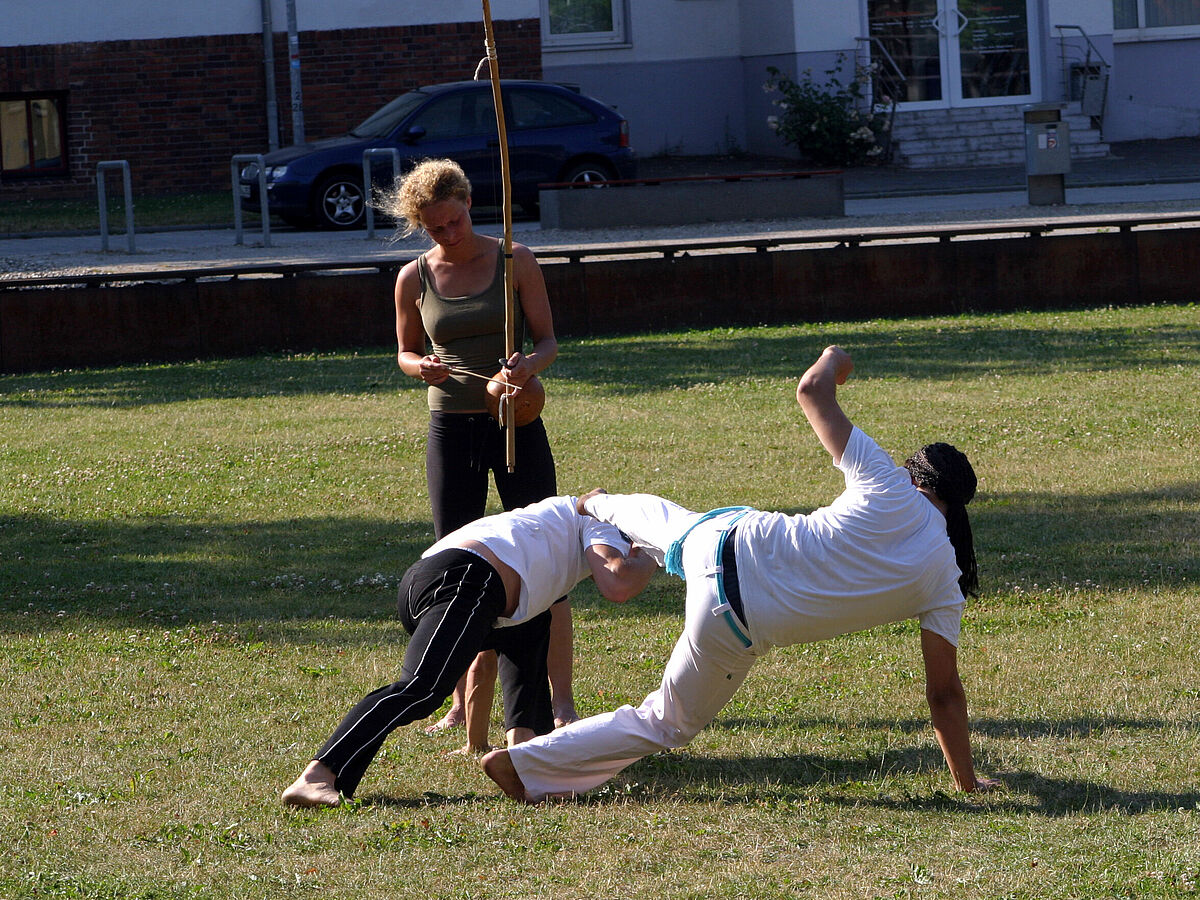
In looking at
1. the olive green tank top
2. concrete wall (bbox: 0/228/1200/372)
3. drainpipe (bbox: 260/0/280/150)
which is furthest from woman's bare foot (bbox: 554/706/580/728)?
drainpipe (bbox: 260/0/280/150)

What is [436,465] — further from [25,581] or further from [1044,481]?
[1044,481]

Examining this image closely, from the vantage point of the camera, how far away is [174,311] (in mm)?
14195

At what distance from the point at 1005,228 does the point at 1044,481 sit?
7001mm

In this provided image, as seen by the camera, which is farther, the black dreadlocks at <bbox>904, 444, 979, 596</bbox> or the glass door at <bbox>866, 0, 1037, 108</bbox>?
the glass door at <bbox>866, 0, 1037, 108</bbox>

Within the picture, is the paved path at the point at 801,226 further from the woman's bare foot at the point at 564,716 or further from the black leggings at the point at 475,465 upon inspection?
the woman's bare foot at the point at 564,716

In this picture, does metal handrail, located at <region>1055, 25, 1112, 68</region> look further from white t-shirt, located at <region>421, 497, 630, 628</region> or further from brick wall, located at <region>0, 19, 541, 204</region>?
white t-shirt, located at <region>421, 497, 630, 628</region>

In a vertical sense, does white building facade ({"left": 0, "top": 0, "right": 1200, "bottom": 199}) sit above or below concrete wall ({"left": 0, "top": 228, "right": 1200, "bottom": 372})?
above

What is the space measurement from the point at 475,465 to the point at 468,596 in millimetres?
956

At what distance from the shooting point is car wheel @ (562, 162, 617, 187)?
21.0 meters

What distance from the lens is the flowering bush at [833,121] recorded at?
2595 centimetres

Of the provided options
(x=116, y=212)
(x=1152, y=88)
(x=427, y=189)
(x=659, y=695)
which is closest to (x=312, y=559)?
(x=427, y=189)

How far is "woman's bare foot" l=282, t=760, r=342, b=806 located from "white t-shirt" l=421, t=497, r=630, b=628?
0.66 metres

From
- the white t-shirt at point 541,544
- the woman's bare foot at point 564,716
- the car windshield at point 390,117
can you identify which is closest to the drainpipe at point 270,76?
the car windshield at point 390,117

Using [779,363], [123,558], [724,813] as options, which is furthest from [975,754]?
[779,363]
